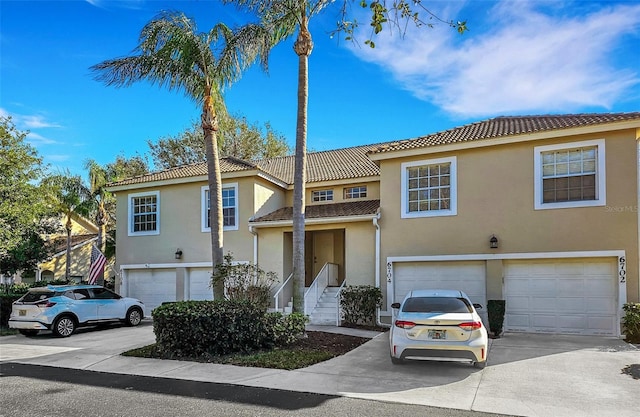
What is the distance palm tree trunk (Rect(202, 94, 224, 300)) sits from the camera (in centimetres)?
1263

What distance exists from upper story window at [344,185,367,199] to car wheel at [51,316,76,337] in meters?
10.2

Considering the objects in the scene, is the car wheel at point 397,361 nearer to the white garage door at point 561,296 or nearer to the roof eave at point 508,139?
the white garage door at point 561,296

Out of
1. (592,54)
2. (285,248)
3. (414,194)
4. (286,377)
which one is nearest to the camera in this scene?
(286,377)

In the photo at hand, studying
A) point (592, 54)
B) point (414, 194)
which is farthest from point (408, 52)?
point (414, 194)

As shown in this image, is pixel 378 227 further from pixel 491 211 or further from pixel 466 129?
pixel 466 129

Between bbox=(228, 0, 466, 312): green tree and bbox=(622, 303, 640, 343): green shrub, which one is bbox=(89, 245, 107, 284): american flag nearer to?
bbox=(228, 0, 466, 312): green tree

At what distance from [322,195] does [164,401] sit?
1205 cm

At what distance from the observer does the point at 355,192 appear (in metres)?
17.5

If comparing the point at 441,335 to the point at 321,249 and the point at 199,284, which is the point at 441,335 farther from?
the point at 199,284

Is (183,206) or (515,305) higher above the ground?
(183,206)

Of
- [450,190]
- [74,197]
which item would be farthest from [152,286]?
[450,190]

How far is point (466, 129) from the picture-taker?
1555 cm

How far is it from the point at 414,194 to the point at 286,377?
828cm

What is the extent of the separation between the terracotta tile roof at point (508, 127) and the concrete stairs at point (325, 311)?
532 centimetres
